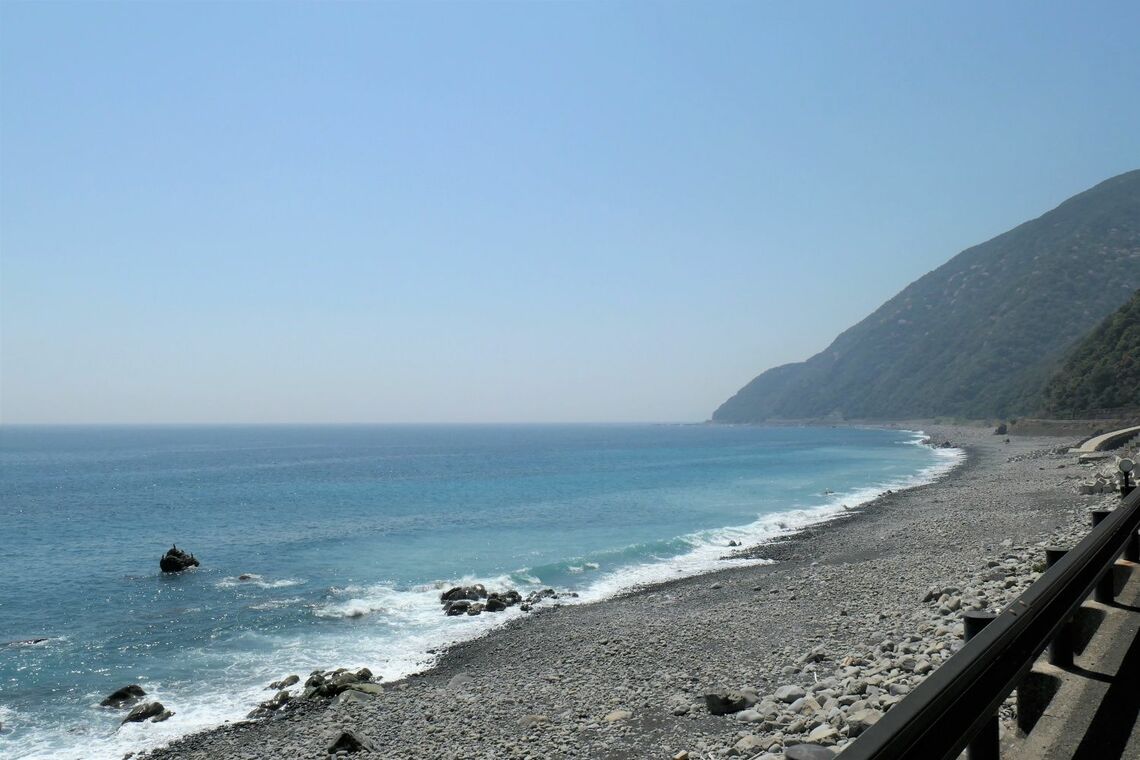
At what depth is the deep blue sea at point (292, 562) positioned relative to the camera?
1898cm

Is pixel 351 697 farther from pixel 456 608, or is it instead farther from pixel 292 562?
pixel 292 562

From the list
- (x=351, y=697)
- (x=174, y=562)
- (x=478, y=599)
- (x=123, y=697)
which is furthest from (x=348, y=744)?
(x=174, y=562)

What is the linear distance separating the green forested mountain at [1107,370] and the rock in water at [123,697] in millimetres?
100910

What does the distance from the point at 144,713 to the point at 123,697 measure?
1.73 meters

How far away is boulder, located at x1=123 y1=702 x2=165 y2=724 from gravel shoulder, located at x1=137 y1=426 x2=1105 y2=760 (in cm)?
203

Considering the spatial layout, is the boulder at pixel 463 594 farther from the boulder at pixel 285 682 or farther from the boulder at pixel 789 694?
the boulder at pixel 789 694

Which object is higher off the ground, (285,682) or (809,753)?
(809,753)

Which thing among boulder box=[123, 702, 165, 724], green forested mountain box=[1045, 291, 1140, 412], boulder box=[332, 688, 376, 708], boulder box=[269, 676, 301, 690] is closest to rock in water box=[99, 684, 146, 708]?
boulder box=[123, 702, 165, 724]

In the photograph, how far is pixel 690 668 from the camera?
1530cm

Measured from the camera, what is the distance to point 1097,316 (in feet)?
583

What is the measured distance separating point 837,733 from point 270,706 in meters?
13.3

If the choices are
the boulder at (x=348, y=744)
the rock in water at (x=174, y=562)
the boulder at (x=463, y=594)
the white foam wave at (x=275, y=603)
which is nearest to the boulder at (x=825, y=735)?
the boulder at (x=348, y=744)

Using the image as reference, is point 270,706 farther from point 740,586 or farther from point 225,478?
point 225,478

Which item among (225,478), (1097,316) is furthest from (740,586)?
(1097,316)
